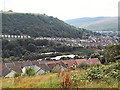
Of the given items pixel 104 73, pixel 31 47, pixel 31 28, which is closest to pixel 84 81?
pixel 104 73

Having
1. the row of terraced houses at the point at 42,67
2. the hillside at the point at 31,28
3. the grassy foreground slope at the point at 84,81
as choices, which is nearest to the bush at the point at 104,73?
the grassy foreground slope at the point at 84,81

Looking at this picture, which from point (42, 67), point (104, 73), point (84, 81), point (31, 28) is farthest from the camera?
point (31, 28)

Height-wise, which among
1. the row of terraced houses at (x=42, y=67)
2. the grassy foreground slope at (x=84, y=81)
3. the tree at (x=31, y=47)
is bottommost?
the tree at (x=31, y=47)

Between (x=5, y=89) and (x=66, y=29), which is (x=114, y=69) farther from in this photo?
(x=66, y=29)

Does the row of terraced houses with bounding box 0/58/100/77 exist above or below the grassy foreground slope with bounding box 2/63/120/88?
below

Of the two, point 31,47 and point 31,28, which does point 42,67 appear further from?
point 31,28

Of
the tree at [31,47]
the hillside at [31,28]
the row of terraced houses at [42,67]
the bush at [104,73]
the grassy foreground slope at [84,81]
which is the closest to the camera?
the grassy foreground slope at [84,81]

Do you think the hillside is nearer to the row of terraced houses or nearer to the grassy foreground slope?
the row of terraced houses

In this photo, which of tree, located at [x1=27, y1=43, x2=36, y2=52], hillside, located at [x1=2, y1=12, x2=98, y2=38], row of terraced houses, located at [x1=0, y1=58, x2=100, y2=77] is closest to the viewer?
row of terraced houses, located at [x1=0, y1=58, x2=100, y2=77]

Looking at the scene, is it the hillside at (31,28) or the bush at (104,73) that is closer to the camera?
the bush at (104,73)

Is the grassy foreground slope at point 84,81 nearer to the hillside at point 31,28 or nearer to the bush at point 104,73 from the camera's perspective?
the bush at point 104,73

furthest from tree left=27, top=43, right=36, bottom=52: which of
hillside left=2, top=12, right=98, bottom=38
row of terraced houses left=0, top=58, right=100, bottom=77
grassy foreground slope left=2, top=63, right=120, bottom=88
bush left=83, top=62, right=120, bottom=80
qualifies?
bush left=83, top=62, right=120, bottom=80
